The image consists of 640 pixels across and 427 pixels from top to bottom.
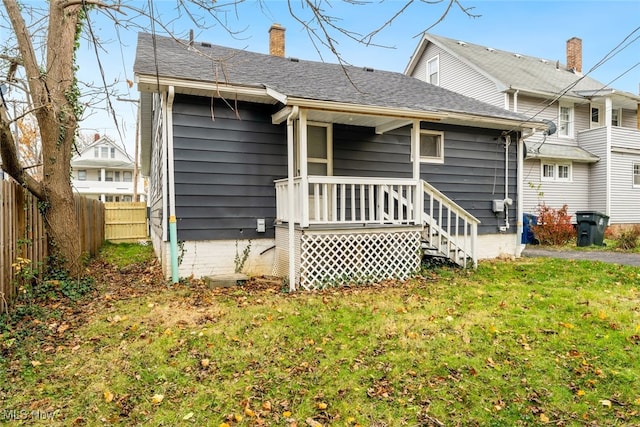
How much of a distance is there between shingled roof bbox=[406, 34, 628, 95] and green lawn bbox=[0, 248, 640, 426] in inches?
462

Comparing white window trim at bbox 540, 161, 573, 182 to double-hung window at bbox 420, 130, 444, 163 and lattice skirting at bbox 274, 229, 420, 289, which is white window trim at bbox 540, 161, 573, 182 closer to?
double-hung window at bbox 420, 130, 444, 163

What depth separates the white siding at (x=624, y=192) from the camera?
16297mm

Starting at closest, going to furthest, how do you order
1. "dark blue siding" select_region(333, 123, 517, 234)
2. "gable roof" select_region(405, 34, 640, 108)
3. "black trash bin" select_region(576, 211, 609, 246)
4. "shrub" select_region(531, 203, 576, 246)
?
"dark blue siding" select_region(333, 123, 517, 234) → "black trash bin" select_region(576, 211, 609, 246) → "shrub" select_region(531, 203, 576, 246) → "gable roof" select_region(405, 34, 640, 108)

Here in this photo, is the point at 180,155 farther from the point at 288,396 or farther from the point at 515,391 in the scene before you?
the point at 515,391

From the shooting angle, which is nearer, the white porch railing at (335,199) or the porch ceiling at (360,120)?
the white porch railing at (335,199)

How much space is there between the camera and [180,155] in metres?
6.72

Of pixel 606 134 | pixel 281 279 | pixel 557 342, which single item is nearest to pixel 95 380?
pixel 281 279

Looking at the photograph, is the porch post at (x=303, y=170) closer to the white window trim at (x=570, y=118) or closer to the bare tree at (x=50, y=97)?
the bare tree at (x=50, y=97)

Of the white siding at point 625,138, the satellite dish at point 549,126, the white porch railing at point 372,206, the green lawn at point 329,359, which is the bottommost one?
the green lawn at point 329,359

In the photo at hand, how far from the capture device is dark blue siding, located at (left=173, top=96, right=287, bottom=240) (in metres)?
6.75

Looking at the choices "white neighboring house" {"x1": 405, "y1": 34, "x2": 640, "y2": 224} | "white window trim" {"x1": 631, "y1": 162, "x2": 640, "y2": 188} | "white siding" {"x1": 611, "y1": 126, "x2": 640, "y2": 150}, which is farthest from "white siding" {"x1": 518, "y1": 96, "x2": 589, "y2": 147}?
"white window trim" {"x1": 631, "y1": 162, "x2": 640, "y2": 188}

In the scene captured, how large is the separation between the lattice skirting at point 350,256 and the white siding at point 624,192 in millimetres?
13865

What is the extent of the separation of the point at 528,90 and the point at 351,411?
49.9 feet

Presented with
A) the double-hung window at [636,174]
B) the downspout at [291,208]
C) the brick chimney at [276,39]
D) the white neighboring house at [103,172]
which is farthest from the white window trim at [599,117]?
the white neighboring house at [103,172]
